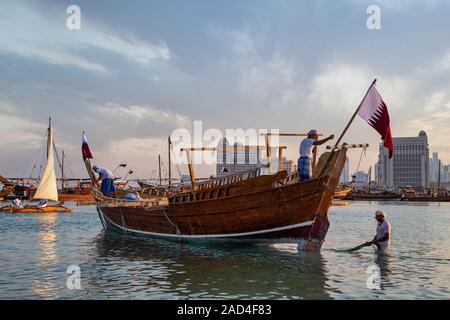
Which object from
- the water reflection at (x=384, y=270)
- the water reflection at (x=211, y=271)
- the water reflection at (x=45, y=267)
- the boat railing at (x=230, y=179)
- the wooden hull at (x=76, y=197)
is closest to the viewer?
the water reflection at (x=211, y=271)

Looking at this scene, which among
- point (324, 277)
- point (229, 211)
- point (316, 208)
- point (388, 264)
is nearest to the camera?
point (324, 277)

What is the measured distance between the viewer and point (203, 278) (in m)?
13.0

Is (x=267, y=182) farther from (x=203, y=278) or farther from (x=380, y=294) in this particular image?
(x=380, y=294)

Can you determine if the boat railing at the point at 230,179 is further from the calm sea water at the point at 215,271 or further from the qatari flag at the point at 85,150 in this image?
the qatari flag at the point at 85,150

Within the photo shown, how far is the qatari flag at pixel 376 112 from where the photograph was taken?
1463cm

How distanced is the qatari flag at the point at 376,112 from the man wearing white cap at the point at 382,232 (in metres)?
2.62

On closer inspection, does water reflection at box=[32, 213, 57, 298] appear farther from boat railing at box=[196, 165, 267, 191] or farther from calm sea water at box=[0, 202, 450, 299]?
boat railing at box=[196, 165, 267, 191]

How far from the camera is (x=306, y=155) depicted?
54.2ft

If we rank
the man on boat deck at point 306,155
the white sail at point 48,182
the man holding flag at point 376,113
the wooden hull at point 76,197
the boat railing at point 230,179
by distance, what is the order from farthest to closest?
the wooden hull at point 76,197 < the white sail at point 48,182 < the boat railing at point 230,179 < the man on boat deck at point 306,155 < the man holding flag at point 376,113

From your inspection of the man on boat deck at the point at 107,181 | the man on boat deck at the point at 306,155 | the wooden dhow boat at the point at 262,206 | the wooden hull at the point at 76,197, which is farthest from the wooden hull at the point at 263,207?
the wooden hull at the point at 76,197

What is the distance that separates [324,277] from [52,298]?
7.55m

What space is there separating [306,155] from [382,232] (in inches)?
160

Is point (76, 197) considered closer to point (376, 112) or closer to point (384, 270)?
point (376, 112)
